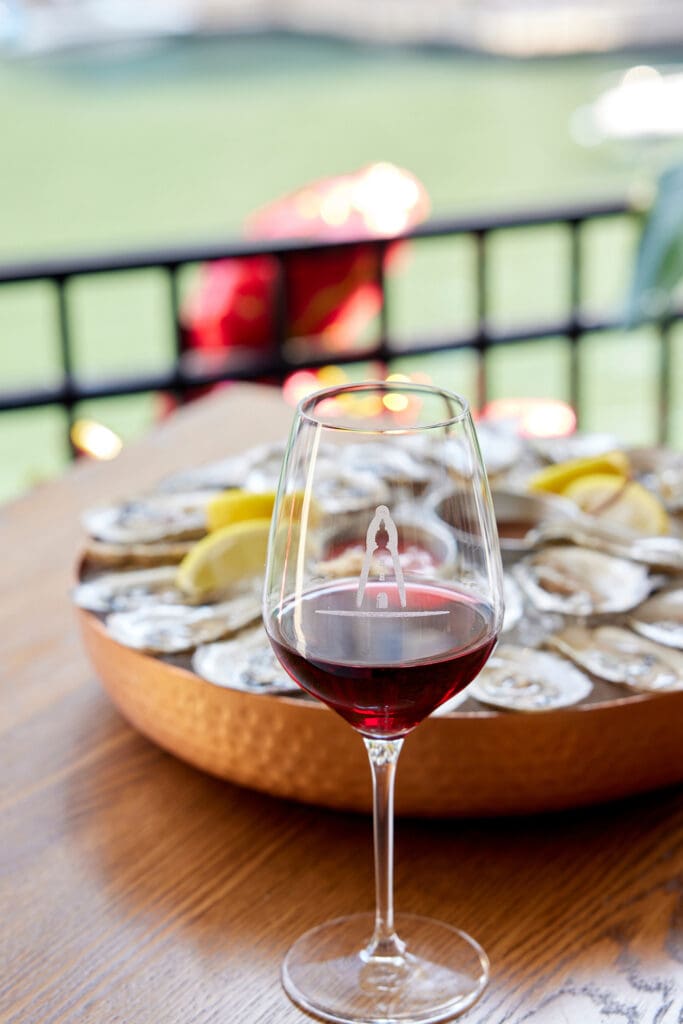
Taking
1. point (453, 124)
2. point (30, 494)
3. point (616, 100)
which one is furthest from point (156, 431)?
point (453, 124)

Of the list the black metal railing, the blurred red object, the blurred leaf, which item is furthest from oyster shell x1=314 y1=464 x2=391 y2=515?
the blurred red object

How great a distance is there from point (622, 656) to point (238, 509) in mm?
303

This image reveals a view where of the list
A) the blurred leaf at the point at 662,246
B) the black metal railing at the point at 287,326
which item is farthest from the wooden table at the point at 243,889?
the black metal railing at the point at 287,326

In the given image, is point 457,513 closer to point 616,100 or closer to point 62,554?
point 62,554

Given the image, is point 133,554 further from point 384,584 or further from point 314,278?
point 314,278

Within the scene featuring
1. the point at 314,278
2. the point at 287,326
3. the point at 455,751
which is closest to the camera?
the point at 455,751

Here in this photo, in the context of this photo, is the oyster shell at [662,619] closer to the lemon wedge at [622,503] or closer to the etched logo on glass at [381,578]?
the lemon wedge at [622,503]

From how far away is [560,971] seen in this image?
52cm

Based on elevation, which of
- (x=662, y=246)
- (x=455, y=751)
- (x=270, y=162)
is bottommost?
(x=270, y=162)

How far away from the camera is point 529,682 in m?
0.61

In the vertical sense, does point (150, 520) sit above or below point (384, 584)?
below

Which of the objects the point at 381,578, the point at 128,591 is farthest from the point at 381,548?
the point at 128,591

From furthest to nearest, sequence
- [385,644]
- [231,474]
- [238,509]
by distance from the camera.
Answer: [231,474] → [238,509] → [385,644]

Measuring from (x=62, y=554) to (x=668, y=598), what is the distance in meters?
0.55
